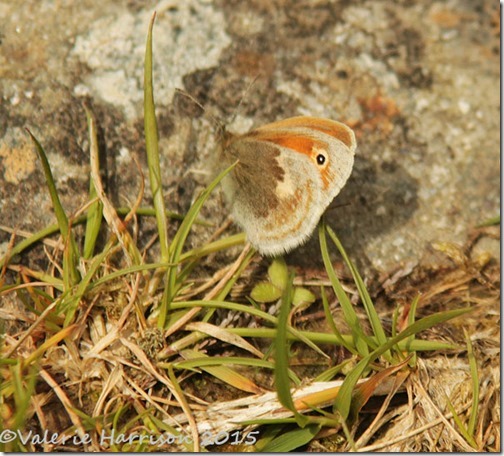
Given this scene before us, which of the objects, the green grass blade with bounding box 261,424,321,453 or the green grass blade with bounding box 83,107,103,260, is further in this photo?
the green grass blade with bounding box 83,107,103,260

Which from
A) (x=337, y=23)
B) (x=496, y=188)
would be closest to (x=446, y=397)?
(x=496, y=188)

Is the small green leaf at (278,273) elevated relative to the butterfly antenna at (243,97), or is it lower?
lower

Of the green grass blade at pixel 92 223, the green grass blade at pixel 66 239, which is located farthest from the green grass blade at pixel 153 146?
the green grass blade at pixel 66 239

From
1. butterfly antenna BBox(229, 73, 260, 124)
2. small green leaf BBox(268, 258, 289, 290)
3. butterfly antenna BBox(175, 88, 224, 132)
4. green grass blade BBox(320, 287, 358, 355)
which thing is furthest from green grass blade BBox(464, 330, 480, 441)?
butterfly antenna BBox(229, 73, 260, 124)

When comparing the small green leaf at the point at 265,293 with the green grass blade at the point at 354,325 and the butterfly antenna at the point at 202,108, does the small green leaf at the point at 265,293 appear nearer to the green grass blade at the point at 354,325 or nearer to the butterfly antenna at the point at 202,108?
the green grass blade at the point at 354,325

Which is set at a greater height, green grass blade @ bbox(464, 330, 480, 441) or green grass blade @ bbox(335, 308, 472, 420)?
green grass blade @ bbox(335, 308, 472, 420)

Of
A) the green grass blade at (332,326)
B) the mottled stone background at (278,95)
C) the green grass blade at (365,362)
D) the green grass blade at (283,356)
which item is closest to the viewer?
the green grass blade at (283,356)

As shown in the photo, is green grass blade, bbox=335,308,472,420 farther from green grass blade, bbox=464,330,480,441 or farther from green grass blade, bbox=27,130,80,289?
green grass blade, bbox=27,130,80,289

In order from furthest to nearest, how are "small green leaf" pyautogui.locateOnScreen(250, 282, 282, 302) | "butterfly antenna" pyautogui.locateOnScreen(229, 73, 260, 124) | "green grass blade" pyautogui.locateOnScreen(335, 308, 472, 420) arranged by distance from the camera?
1. "butterfly antenna" pyautogui.locateOnScreen(229, 73, 260, 124)
2. "small green leaf" pyautogui.locateOnScreen(250, 282, 282, 302)
3. "green grass blade" pyautogui.locateOnScreen(335, 308, 472, 420)
